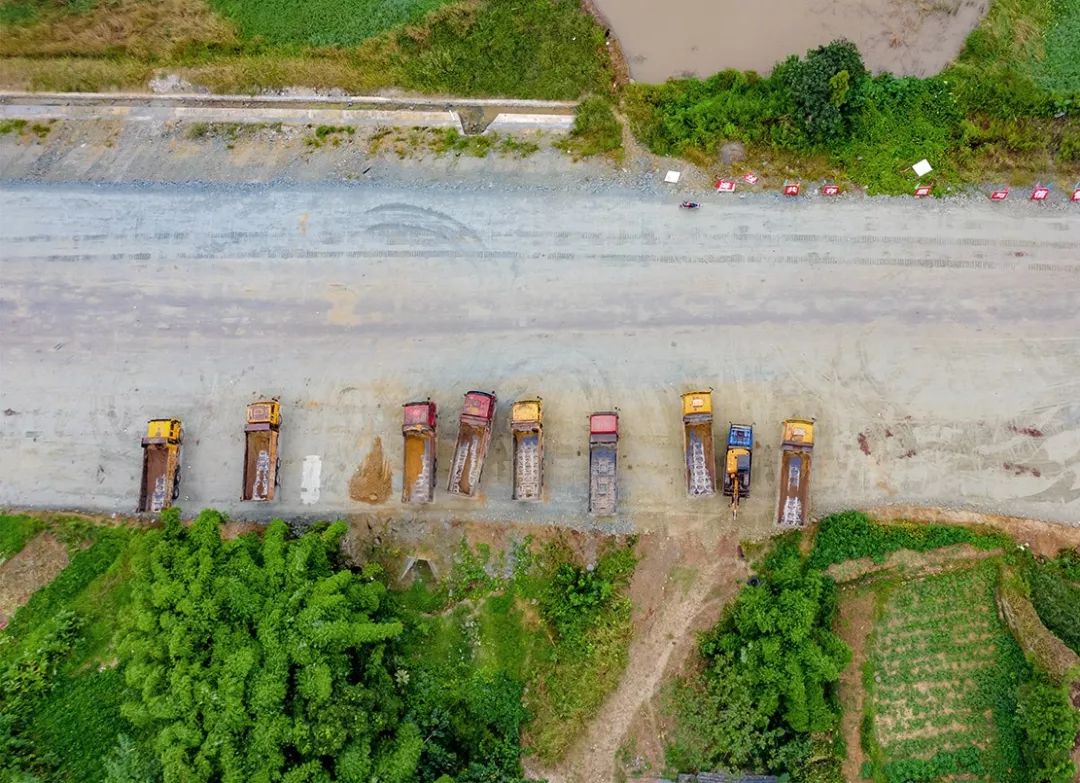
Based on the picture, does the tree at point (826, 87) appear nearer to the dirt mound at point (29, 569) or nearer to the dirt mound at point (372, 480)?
the dirt mound at point (372, 480)

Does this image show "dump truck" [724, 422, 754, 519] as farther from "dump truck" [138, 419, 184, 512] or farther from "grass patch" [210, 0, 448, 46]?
"grass patch" [210, 0, 448, 46]

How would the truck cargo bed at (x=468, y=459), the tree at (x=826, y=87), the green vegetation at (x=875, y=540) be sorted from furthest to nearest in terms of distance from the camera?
the tree at (x=826, y=87), the truck cargo bed at (x=468, y=459), the green vegetation at (x=875, y=540)

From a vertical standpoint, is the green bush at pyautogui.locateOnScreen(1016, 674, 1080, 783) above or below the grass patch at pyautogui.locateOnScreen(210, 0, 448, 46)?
below

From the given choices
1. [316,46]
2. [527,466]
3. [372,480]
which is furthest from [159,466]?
[316,46]

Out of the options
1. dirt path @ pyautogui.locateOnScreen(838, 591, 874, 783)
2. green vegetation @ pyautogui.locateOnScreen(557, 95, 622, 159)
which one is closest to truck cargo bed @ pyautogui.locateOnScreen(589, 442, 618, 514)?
dirt path @ pyautogui.locateOnScreen(838, 591, 874, 783)

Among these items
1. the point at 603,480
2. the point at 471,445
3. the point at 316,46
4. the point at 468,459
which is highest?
the point at 316,46

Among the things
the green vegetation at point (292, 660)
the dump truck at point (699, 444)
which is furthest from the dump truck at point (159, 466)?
the dump truck at point (699, 444)

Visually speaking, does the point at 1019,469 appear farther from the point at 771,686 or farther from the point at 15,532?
the point at 15,532
